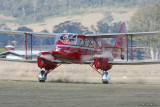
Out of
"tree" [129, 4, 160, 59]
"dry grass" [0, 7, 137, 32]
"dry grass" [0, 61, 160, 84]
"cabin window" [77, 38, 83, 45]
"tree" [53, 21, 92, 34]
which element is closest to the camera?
"cabin window" [77, 38, 83, 45]

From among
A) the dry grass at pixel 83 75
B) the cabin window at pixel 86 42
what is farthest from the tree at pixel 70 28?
the cabin window at pixel 86 42

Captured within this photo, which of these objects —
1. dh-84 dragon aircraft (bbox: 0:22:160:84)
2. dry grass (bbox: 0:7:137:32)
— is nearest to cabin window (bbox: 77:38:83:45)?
dh-84 dragon aircraft (bbox: 0:22:160:84)

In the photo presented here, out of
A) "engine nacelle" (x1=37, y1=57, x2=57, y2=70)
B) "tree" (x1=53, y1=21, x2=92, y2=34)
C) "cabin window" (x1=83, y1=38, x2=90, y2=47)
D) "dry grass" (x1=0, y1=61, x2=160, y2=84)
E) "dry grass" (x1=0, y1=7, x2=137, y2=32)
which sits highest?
"dry grass" (x1=0, y1=7, x2=137, y2=32)

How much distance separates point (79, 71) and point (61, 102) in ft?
98.7

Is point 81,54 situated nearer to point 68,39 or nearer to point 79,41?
point 79,41

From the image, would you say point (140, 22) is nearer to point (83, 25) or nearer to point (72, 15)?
point (83, 25)

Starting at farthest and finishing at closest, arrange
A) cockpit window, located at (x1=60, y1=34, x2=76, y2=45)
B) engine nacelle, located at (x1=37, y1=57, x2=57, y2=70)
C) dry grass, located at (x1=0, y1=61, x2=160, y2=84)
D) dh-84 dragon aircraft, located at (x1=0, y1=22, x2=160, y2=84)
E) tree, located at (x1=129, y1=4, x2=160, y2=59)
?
tree, located at (x1=129, y1=4, x2=160, y2=59)
dry grass, located at (x1=0, y1=61, x2=160, y2=84)
engine nacelle, located at (x1=37, y1=57, x2=57, y2=70)
cockpit window, located at (x1=60, y1=34, x2=76, y2=45)
dh-84 dragon aircraft, located at (x1=0, y1=22, x2=160, y2=84)

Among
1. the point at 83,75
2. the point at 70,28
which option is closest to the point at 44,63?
the point at 83,75

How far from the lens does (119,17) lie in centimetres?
19612

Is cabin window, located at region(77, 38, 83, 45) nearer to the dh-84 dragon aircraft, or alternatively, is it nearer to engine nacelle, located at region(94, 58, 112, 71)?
the dh-84 dragon aircraft

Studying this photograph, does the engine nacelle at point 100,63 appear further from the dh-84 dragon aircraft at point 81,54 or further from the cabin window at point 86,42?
the cabin window at point 86,42

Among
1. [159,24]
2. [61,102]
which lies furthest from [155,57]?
[61,102]

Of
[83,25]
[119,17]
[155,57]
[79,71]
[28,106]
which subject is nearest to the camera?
[28,106]

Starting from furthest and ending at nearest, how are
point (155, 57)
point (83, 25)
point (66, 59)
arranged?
point (83, 25), point (155, 57), point (66, 59)
